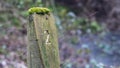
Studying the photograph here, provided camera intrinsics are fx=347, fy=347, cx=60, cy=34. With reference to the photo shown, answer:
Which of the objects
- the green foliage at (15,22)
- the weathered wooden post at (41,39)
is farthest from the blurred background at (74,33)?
the weathered wooden post at (41,39)

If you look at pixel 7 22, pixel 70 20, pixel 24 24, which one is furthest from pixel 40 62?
pixel 70 20

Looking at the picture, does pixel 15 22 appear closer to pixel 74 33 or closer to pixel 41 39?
pixel 74 33

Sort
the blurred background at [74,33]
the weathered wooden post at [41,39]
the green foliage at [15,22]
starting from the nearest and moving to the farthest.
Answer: the weathered wooden post at [41,39]
the blurred background at [74,33]
the green foliage at [15,22]

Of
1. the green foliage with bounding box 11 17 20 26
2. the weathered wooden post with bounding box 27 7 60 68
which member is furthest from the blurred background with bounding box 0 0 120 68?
the weathered wooden post with bounding box 27 7 60 68

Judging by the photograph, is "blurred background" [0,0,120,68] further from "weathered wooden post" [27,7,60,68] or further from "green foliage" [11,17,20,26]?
"weathered wooden post" [27,7,60,68]

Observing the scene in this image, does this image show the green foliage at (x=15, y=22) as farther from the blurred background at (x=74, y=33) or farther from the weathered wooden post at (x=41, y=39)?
the weathered wooden post at (x=41, y=39)

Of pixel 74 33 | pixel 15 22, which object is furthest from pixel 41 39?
pixel 74 33

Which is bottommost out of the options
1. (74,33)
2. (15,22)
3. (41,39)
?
(41,39)
